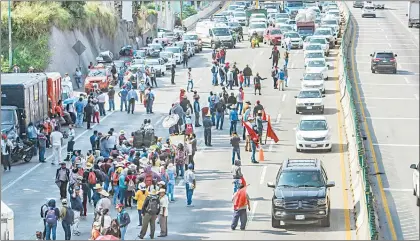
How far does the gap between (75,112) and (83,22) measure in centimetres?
2278

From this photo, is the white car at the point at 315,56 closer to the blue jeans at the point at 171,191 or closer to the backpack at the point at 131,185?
the blue jeans at the point at 171,191

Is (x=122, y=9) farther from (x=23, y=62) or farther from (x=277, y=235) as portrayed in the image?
(x=277, y=235)

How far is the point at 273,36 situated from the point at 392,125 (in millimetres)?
33180

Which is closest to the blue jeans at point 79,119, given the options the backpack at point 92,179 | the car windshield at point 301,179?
the backpack at point 92,179

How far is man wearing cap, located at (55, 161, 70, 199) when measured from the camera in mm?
34656

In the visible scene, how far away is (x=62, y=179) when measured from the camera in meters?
34.7

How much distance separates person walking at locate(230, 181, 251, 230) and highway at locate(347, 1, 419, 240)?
3.62m

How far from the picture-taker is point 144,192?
104ft

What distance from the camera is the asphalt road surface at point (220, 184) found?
31.2 m

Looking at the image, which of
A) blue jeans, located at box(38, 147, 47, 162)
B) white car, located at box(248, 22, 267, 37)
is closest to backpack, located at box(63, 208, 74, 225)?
blue jeans, located at box(38, 147, 47, 162)

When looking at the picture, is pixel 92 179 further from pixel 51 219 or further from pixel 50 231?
pixel 51 219

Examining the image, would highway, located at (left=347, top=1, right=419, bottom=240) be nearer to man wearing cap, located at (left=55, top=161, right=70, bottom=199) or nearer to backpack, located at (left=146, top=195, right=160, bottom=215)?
backpack, located at (left=146, top=195, right=160, bottom=215)

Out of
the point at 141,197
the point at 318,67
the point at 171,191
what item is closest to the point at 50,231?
the point at 141,197

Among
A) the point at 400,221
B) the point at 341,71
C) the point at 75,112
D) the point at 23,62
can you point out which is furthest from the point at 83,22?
the point at 400,221
